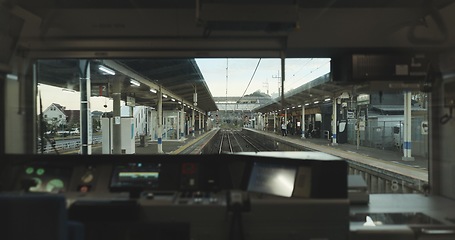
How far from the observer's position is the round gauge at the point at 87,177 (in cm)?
266

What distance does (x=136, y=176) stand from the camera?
2621mm

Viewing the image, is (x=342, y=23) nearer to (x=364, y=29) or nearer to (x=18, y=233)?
(x=364, y=29)

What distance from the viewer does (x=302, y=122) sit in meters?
6.57

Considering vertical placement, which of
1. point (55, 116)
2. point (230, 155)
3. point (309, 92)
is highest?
point (309, 92)

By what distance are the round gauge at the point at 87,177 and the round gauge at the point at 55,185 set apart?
0.14 metres

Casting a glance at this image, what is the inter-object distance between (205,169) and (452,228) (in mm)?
1644

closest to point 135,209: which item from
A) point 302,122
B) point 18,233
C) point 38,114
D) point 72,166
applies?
point 18,233

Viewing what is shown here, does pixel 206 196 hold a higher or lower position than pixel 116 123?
lower

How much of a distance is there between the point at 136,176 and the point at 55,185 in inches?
23.0

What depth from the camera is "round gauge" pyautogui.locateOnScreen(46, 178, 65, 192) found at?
2.63 metres

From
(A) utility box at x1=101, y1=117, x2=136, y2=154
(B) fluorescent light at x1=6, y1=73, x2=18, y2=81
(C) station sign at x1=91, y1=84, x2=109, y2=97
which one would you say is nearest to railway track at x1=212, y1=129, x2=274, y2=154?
(B) fluorescent light at x1=6, y1=73, x2=18, y2=81

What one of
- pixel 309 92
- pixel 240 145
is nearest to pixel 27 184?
pixel 309 92

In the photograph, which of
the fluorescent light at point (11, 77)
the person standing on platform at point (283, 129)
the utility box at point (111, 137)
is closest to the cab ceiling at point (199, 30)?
the fluorescent light at point (11, 77)

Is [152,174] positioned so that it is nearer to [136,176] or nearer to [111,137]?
[136,176]
